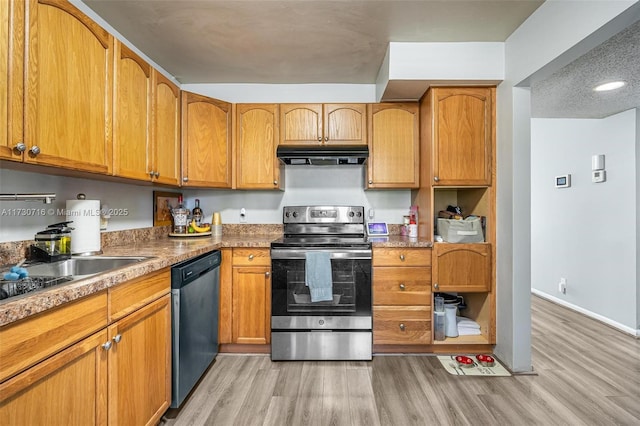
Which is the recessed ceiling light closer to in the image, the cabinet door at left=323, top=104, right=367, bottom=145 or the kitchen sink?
the cabinet door at left=323, top=104, right=367, bottom=145

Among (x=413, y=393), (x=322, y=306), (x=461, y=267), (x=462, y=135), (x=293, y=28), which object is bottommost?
(x=413, y=393)

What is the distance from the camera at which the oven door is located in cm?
236

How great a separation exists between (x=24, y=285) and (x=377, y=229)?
96.7 inches

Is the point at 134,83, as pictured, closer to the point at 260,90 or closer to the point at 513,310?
the point at 260,90

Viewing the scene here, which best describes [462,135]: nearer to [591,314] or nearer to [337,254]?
[337,254]

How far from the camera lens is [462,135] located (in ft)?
8.09

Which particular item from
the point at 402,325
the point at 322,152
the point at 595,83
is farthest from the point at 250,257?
the point at 595,83

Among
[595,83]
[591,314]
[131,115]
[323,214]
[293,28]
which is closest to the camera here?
[131,115]

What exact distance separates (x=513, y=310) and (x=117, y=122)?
110 inches

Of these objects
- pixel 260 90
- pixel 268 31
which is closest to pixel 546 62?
pixel 268 31

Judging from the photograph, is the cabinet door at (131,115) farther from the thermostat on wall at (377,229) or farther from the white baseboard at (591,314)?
the white baseboard at (591,314)

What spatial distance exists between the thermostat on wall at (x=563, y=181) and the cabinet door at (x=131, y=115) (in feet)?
14.1

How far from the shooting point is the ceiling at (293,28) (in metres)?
1.89

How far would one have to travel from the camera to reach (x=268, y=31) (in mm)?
2154
